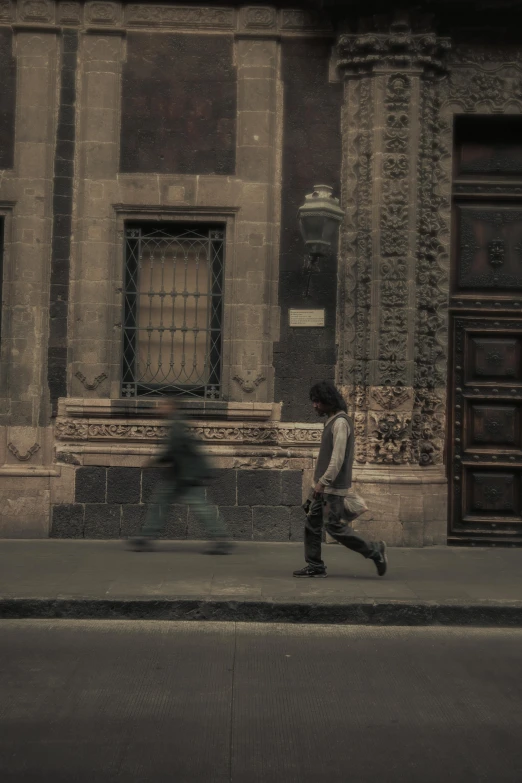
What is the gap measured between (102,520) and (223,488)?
1.41 meters

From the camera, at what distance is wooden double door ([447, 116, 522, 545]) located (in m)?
11.8

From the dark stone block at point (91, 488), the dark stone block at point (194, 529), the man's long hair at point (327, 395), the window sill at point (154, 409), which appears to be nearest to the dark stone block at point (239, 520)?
the dark stone block at point (194, 529)

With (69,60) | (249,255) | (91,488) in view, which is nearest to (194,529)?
(91,488)

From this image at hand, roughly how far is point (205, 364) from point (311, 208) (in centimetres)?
218

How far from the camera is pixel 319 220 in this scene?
36.6 feet

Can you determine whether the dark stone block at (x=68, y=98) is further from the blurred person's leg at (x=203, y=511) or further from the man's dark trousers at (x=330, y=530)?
the man's dark trousers at (x=330, y=530)

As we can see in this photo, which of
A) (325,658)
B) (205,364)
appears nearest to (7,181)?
(205,364)

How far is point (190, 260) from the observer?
468 inches

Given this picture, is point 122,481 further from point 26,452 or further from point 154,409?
point 26,452

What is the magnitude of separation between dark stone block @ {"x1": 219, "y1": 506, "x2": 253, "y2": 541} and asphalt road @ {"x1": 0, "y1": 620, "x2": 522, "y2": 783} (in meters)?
3.67

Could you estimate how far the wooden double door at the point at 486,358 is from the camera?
Result: 11.8 meters

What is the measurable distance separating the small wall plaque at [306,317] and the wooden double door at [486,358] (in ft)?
5.10

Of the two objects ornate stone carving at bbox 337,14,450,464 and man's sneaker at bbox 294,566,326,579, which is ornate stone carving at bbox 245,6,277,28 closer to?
ornate stone carving at bbox 337,14,450,464

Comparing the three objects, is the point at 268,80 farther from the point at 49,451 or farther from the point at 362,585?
the point at 362,585
